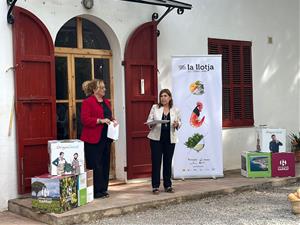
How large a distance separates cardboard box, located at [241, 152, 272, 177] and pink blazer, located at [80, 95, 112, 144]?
2.99 meters

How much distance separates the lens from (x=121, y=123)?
25.7 feet

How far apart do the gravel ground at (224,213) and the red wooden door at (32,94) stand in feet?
4.89

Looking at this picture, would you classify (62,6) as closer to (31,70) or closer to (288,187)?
(31,70)

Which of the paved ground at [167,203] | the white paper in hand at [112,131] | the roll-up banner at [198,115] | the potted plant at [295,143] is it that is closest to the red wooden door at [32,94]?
the paved ground at [167,203]

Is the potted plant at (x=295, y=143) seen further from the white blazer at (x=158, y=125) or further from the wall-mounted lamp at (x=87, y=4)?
the wall-mounted lamp at (x=87, y=4)

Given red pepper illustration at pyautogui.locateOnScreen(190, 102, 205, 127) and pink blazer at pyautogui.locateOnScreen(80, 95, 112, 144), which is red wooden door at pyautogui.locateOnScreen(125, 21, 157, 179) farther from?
pink blazer at pyautogui.locateOnScreen(80, 95, 112, 144)

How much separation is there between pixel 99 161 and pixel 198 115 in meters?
2.20

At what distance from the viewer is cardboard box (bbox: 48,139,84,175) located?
6148mm

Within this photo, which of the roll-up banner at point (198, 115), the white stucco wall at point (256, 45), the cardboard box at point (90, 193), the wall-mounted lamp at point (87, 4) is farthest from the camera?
the white stucco wall at point (256, 45)

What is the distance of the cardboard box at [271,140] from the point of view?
8422 mm

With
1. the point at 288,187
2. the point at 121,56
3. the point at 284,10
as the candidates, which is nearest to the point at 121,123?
the point at 121,56

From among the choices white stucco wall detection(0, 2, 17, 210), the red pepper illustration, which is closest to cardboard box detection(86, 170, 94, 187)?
white stucco wall detection(0, 2, 17, 210)

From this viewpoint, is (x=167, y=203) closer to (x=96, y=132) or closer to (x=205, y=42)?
(x=96, y=132)

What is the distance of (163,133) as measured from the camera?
691 centimetres
